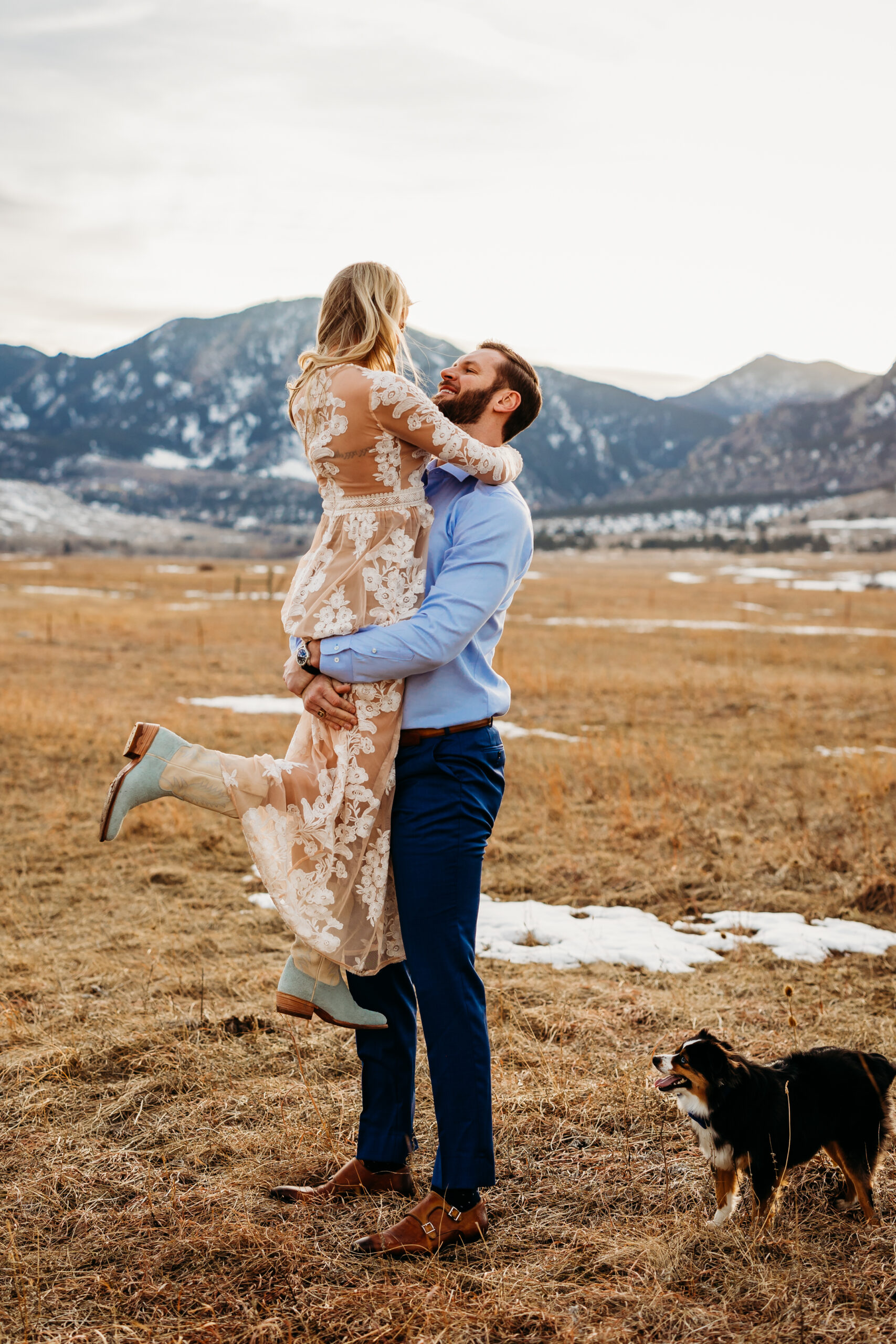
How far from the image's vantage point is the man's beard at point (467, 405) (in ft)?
9.25

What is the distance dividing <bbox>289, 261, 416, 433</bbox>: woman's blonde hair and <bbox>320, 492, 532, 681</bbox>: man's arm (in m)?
0.48

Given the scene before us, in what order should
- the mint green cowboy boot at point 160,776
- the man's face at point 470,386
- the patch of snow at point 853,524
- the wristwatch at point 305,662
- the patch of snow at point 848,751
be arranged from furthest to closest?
1. the patch of snow at point 853,524
2. the patch of snow at point 848,751
3. the man's face at point 470,386
4. the wristwatch at point 305,662
5. the mint green cowboy boot at point 160,776

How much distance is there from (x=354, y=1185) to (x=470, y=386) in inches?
96.7

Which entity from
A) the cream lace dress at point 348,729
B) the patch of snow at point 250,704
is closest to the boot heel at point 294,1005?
the cream lace dress at point 348,729

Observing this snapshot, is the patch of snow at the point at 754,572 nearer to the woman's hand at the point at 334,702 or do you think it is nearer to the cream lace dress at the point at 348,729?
the cream lace dress at the point at 348,729

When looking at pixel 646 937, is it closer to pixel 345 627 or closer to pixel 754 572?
pixel 345 627

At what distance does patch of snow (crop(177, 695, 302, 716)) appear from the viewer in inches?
506

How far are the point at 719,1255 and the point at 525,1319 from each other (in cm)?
62

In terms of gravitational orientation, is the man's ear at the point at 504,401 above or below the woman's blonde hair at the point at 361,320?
below

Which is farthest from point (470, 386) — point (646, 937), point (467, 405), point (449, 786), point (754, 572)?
point (754, 572)

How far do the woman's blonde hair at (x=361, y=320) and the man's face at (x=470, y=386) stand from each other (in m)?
0.19

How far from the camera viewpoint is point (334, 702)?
104 inches

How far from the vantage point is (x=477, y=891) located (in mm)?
2732

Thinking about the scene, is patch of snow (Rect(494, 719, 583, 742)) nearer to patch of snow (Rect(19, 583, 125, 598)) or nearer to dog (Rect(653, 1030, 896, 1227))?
dog (Rect(653, 1030, 896, 1227))
